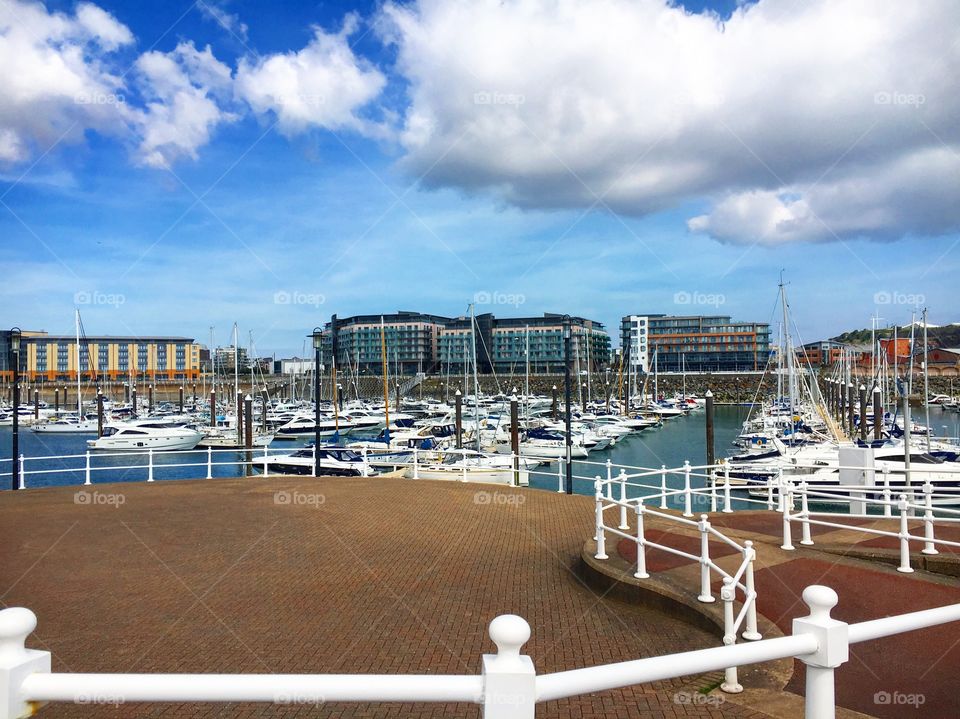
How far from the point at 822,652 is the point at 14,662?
3421 mm

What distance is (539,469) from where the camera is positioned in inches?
1750

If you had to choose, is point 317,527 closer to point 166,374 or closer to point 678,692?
point 678,692

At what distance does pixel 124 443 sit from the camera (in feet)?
181

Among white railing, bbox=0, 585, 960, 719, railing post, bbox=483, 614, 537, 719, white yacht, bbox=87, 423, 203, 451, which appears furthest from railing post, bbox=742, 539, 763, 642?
white yacht, bbox=87, 423, 203, 451

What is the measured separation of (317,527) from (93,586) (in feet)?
16.7

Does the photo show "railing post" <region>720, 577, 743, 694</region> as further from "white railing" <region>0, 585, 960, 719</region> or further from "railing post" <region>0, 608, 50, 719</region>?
"railing post" <region>0, 608, 50, 719</region>

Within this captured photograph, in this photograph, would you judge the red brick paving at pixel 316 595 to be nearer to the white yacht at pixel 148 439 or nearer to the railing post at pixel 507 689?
the railing post at pixel 507 689
